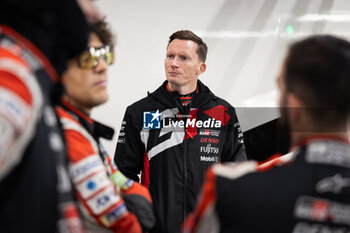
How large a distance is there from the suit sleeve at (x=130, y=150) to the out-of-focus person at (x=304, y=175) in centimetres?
142

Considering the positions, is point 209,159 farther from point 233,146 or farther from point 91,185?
point 91,185

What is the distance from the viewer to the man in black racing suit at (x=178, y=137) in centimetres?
→ 219

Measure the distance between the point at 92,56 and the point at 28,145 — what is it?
0.55m

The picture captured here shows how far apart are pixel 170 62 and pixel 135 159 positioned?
0.59 metres

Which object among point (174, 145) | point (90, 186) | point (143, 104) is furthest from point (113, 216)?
point (143, 104)

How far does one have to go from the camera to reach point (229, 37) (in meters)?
3.32

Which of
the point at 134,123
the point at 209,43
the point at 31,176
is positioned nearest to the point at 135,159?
the point at 134,123

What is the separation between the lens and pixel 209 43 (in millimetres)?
3303

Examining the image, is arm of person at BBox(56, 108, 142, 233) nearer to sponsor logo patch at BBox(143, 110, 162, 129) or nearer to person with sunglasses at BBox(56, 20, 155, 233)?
person with sunglasses at BBox(56, 20, 155, 233)

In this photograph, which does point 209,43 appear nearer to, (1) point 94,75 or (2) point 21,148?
(1) point 94,75

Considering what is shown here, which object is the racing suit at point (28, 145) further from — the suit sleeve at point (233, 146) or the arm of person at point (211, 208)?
the suit sleeve at point (233, 146)

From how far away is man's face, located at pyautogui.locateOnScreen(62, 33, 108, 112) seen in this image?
117 centimetres

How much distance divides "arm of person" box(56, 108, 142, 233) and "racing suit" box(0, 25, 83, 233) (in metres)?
0.28

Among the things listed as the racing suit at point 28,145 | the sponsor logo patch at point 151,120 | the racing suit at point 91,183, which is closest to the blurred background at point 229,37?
the sponsor logo patch at point 151,120
